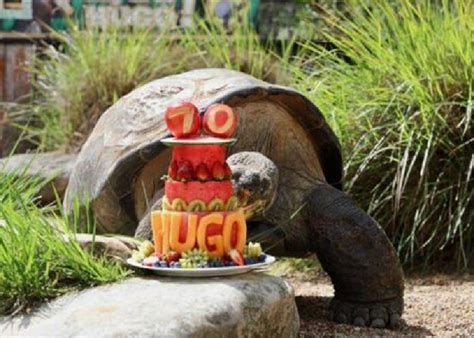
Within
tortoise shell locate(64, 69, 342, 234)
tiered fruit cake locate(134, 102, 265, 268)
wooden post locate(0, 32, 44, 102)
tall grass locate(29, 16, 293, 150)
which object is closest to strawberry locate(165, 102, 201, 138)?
tiered fruit cake locate(134, 102, 265, 268)

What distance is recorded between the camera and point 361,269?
14.0ft

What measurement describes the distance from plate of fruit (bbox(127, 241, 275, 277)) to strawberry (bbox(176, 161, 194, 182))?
0.73 ft

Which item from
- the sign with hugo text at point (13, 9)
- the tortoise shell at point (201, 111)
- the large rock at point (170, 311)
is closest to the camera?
the large rock at point (170, 311)

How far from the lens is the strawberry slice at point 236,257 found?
11.4ft

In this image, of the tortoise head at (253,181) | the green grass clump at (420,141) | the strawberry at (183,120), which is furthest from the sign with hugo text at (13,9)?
the strawberry at (183,120)

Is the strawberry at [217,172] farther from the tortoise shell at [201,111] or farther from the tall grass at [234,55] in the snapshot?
the tall grass at [234,55]

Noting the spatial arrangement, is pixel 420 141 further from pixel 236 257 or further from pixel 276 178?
pixel 236 257

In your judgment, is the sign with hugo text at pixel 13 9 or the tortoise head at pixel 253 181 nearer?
the tortoise head at pixel 253 181

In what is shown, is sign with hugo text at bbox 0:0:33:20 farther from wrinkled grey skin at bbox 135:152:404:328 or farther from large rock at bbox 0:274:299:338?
large rock at bbox 0:274:299:338

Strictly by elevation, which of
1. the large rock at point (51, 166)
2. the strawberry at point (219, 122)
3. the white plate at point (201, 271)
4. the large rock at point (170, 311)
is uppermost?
the strawberry at point (219, 122)

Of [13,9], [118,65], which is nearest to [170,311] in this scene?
[118,65]

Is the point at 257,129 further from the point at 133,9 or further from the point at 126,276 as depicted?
the point at 133,9

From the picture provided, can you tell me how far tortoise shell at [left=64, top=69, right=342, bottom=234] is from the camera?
4.46 meters

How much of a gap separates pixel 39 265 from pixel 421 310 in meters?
1.75
